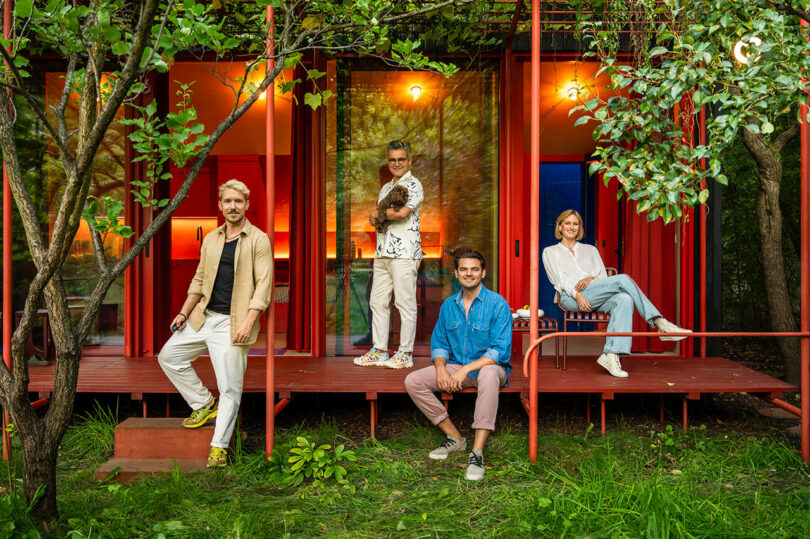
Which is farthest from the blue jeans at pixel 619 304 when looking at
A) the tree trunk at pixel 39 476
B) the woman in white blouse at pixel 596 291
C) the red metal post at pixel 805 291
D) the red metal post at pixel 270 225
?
the tree trunk at pixel 39 476

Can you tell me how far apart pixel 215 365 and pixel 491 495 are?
172cm

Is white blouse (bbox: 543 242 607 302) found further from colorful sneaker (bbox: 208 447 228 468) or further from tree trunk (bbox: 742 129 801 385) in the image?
colorful sneaker (bbox: 208 447 228 468)

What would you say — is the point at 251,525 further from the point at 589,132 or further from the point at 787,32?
the point at 589,132

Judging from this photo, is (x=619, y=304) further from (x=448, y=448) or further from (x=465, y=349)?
(x=448, y=448)

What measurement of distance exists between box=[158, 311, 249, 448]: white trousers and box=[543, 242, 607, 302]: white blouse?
2.47 metres

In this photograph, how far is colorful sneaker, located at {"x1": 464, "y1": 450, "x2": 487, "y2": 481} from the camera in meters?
3.04

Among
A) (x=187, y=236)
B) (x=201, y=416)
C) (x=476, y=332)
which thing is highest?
(x=187, y=236)

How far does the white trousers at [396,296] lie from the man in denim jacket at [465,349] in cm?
68

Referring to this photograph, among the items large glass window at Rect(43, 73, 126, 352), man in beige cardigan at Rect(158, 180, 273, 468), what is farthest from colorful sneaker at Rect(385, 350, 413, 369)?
large glass window at Rect(43, 73, 126, 352)

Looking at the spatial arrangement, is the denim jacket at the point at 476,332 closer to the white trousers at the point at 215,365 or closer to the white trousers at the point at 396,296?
the white trousers at the point at 396,296

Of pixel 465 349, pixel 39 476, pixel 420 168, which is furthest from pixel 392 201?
→ pixel 39 476

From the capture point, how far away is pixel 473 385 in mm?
3463

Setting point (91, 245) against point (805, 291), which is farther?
point (91, 245)

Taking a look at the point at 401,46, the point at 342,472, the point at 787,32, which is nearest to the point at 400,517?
the point at 342,472
